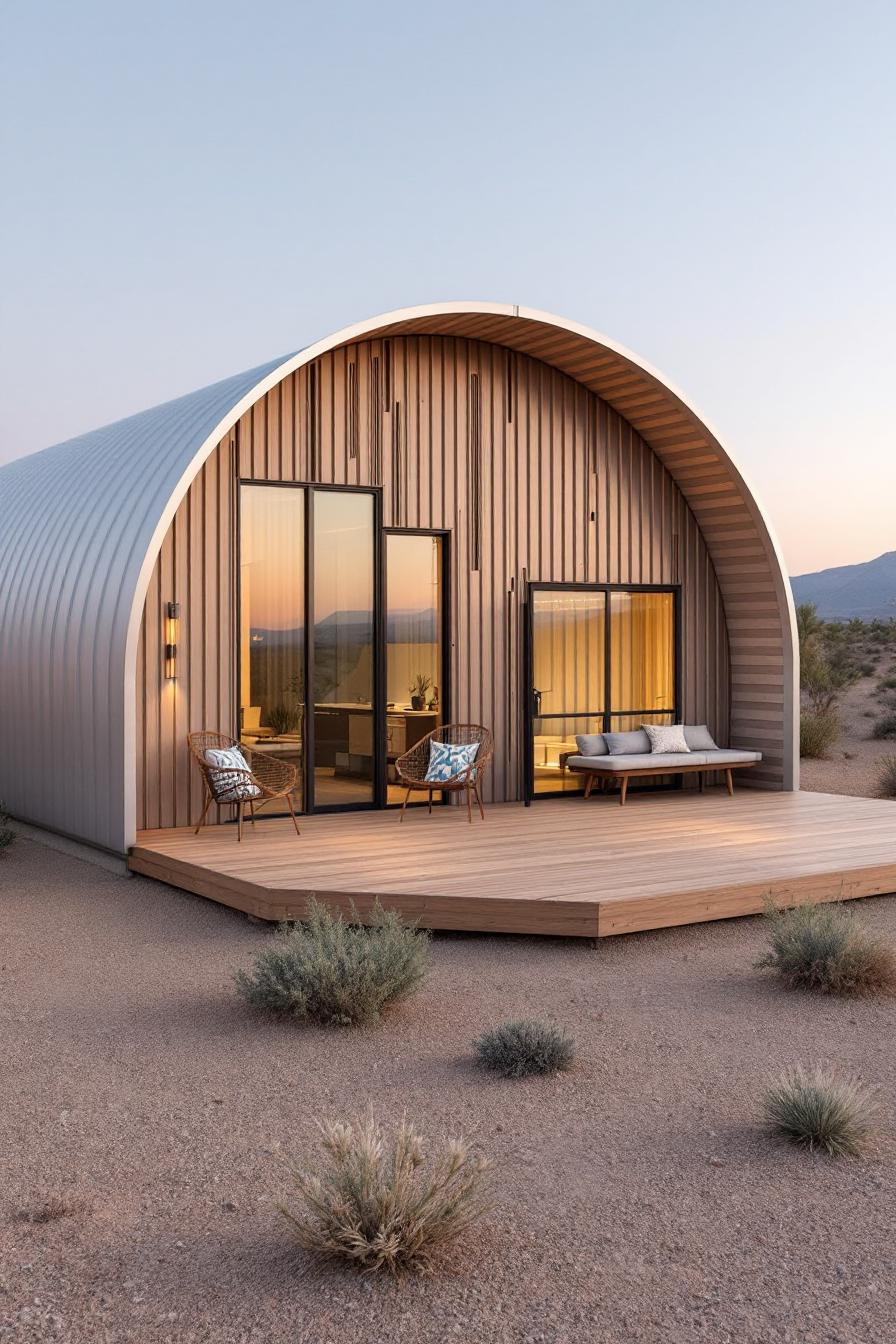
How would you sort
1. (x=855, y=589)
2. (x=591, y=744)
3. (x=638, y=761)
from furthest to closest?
(x=855, y=589), (x=591, y=744), (x=638, y=761)

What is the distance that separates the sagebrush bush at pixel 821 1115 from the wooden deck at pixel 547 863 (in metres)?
2.61

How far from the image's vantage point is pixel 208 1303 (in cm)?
306

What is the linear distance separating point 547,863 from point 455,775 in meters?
2.16

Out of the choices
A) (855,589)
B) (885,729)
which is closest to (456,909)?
(885,729)

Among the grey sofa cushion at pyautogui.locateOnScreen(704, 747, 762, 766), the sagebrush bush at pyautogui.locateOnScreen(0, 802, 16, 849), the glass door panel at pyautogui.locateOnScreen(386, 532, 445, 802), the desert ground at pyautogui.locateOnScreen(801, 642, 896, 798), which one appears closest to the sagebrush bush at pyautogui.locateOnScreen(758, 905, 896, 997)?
the glass door panel at pyautogui.locateOnScreen(386, 532, 445, 802)

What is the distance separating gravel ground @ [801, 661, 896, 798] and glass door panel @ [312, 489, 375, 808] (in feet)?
17.6

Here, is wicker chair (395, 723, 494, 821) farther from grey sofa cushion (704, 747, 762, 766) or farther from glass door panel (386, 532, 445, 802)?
grey sofa cushion (704, 747, 762, 766)

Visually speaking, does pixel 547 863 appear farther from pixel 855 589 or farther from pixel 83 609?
pixel 855 589

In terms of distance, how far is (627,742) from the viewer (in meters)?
11.6

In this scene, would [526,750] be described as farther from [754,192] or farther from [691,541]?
[754,192]

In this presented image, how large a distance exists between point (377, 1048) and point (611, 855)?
138 inches

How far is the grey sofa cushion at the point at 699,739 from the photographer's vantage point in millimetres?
11820

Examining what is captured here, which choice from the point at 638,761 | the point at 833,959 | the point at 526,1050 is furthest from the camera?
the point at 638,761

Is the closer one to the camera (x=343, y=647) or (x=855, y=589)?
(x=343, y=647)
